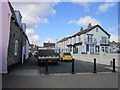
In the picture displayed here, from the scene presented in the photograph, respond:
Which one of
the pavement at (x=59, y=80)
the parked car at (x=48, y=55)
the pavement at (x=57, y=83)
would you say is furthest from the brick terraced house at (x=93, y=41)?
the pavement at (x=57, y=83)

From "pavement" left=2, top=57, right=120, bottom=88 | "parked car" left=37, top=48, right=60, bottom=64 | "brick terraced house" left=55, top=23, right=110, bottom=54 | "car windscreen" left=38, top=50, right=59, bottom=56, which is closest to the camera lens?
"pavement" left=2, top=57, right=120, bottom=88

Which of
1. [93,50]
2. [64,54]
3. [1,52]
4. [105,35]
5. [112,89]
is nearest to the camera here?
Answer: [112,89]

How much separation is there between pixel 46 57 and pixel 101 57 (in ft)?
26.8

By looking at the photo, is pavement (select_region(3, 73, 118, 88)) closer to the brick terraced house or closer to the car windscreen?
the car windscreen

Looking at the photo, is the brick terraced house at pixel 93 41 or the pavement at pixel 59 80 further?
the brick terraced house at pixel 93 41

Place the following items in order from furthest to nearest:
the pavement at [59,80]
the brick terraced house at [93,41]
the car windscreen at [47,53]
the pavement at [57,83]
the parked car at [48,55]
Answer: the brick terraced house at [93,41] < the car windscreen at [47,53] < the parked car at [48,55] < the pavement at [59,80] < the pavement at [57,83]

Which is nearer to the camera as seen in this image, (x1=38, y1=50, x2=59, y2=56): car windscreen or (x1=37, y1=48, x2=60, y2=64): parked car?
(x1=37, y1=48, x2=60, y2=64): parked car

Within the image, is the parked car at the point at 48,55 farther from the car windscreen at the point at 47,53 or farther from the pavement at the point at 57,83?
the pavement at the point at 57,83

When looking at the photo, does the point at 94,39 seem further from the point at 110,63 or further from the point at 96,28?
the point at 110,63

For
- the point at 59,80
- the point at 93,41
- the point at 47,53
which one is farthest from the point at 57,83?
the point at 93,41

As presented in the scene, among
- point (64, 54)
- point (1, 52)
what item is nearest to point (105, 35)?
point (64, 54)

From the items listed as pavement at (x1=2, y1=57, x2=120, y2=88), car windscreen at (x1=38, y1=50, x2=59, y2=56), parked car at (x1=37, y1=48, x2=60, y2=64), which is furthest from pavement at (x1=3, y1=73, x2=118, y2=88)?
car windscreen at (x1=38, y1=50, x2=59, y2=56)

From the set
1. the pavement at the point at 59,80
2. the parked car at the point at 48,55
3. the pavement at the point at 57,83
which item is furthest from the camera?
the parked car at the point at 48,55

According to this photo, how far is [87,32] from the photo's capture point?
3862 cm
